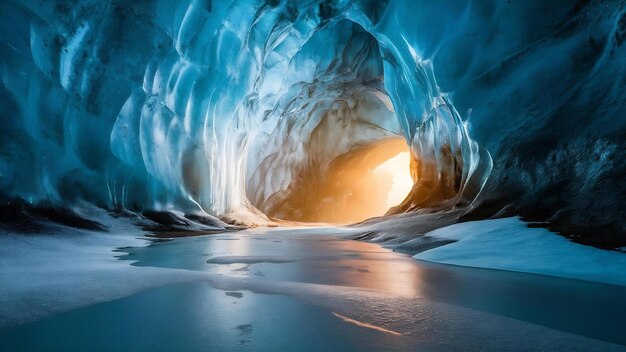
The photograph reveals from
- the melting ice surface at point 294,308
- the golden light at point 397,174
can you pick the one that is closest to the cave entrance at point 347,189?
the golden light at point 397,174

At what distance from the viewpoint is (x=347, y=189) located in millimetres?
19750

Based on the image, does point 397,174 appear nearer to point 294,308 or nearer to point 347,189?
point 347,189

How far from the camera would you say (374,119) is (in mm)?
16359

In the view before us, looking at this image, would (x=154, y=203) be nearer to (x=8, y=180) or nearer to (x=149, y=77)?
(x=149, y=77)

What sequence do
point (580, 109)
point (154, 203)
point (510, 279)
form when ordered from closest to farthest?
point (510, 279), point (580, 109), point (154, 203)

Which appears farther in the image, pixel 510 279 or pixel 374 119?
pixel 374 119

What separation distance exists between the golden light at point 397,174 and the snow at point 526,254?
19048 millimetres

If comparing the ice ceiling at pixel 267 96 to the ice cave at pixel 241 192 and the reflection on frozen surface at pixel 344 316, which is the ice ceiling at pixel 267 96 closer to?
the ice cave at pixel 241 192

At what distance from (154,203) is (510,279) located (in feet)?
19.1

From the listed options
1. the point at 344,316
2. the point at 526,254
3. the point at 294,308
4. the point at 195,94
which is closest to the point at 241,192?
the point at 195,94

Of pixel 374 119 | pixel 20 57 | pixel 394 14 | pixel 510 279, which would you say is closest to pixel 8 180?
pixel 20 57

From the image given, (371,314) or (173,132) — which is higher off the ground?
(173,132)

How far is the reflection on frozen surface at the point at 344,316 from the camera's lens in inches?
40.3

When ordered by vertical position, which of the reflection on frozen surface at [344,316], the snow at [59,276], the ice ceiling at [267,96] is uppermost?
the ice ceiling at [267,96]
